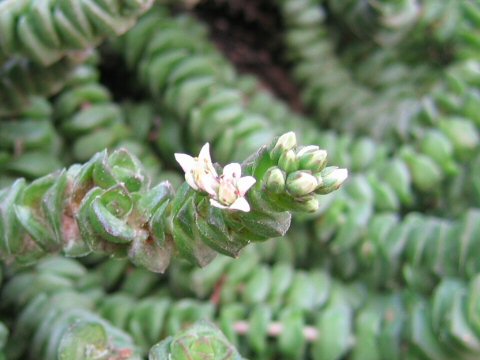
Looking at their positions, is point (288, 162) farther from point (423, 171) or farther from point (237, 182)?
point (423, 171)

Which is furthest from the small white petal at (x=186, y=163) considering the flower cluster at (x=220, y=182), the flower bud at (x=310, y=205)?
the flower bud at (x=310, y=205)

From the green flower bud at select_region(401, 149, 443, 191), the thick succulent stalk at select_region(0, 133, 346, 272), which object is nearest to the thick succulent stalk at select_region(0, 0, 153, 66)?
the thick succulent stalk at select_region(0, 133, 346, 272)

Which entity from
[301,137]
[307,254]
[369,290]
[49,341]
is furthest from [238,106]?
[49,341]

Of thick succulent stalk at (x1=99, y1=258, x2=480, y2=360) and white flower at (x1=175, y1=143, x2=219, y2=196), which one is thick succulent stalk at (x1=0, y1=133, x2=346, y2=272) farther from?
thick succulent stalk at (x1=99, y1=258, x2=480, y2=360)

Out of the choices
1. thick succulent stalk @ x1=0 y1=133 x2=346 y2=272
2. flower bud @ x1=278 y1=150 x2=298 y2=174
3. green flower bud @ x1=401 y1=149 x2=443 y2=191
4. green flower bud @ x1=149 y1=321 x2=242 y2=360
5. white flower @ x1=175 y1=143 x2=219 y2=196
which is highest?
white flower @ x1=175 y1=143 x2=219 y2=196

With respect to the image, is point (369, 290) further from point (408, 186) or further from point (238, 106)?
point (238, 106)

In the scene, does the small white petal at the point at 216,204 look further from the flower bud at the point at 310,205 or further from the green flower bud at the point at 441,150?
the green flower bud at the point at 441,150

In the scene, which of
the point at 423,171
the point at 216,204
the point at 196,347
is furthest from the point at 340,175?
the point at 423,171
